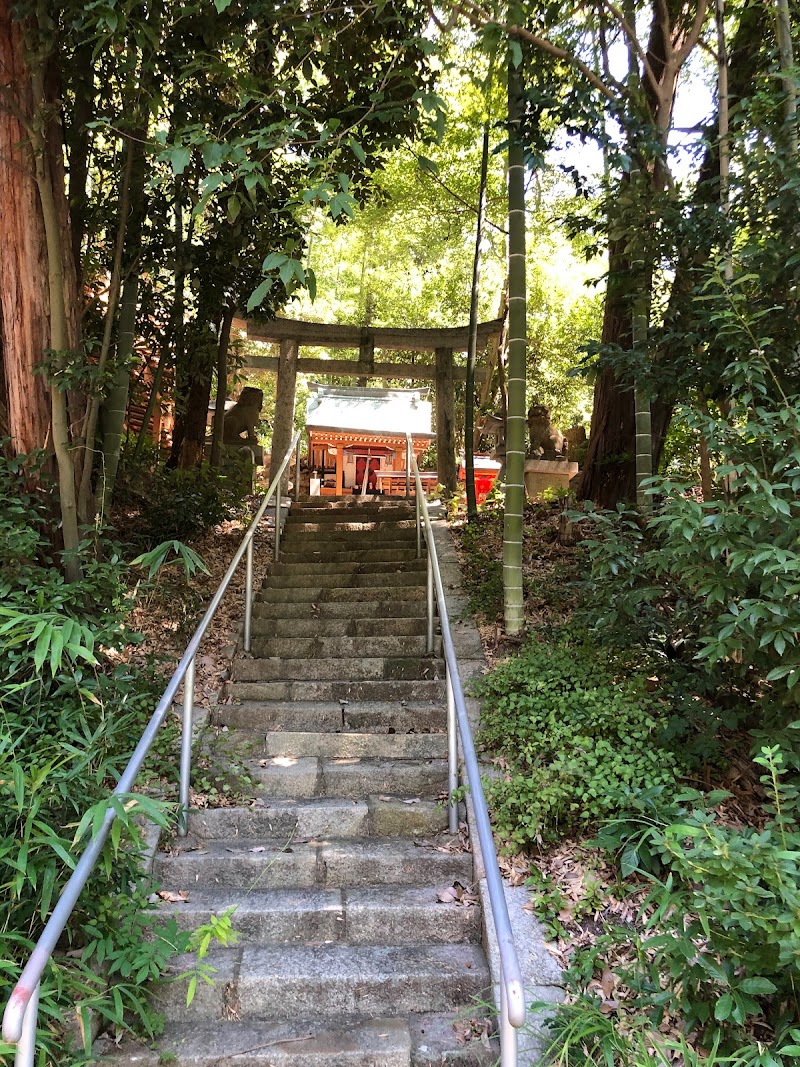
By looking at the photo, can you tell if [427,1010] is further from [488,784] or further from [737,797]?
[737,797]

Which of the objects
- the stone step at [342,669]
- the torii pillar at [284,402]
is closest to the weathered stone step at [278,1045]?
the stone step at [342,669]

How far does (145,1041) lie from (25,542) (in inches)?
85.4

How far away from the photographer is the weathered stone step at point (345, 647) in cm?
488

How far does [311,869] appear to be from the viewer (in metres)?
3.01

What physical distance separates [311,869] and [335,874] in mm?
103

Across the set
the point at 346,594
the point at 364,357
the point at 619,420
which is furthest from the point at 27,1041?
the point at 364,357

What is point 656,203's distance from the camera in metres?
3.62

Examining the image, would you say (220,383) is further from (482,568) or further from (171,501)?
(482,568)

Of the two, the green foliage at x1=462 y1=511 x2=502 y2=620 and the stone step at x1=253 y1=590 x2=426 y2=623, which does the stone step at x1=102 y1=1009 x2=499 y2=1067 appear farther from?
the stone step at x1=253 y1=590 x2=426 y2=623

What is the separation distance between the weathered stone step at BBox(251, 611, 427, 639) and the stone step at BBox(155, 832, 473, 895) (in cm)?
215

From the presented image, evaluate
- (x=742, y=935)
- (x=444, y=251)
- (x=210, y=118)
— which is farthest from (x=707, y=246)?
(x=444, y=251)

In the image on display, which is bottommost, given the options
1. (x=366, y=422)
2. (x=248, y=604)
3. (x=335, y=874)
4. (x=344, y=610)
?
(x=335, y=874)

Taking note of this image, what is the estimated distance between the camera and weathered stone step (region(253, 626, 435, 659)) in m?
4.88

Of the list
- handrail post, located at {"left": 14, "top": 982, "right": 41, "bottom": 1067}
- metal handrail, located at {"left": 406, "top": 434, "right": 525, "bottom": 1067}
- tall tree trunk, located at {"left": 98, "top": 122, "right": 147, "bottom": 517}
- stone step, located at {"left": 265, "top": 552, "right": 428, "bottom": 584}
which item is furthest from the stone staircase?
tall tree trunk, located at {"left": 98, "top": 122, "right": 147, "bottom": 517}
